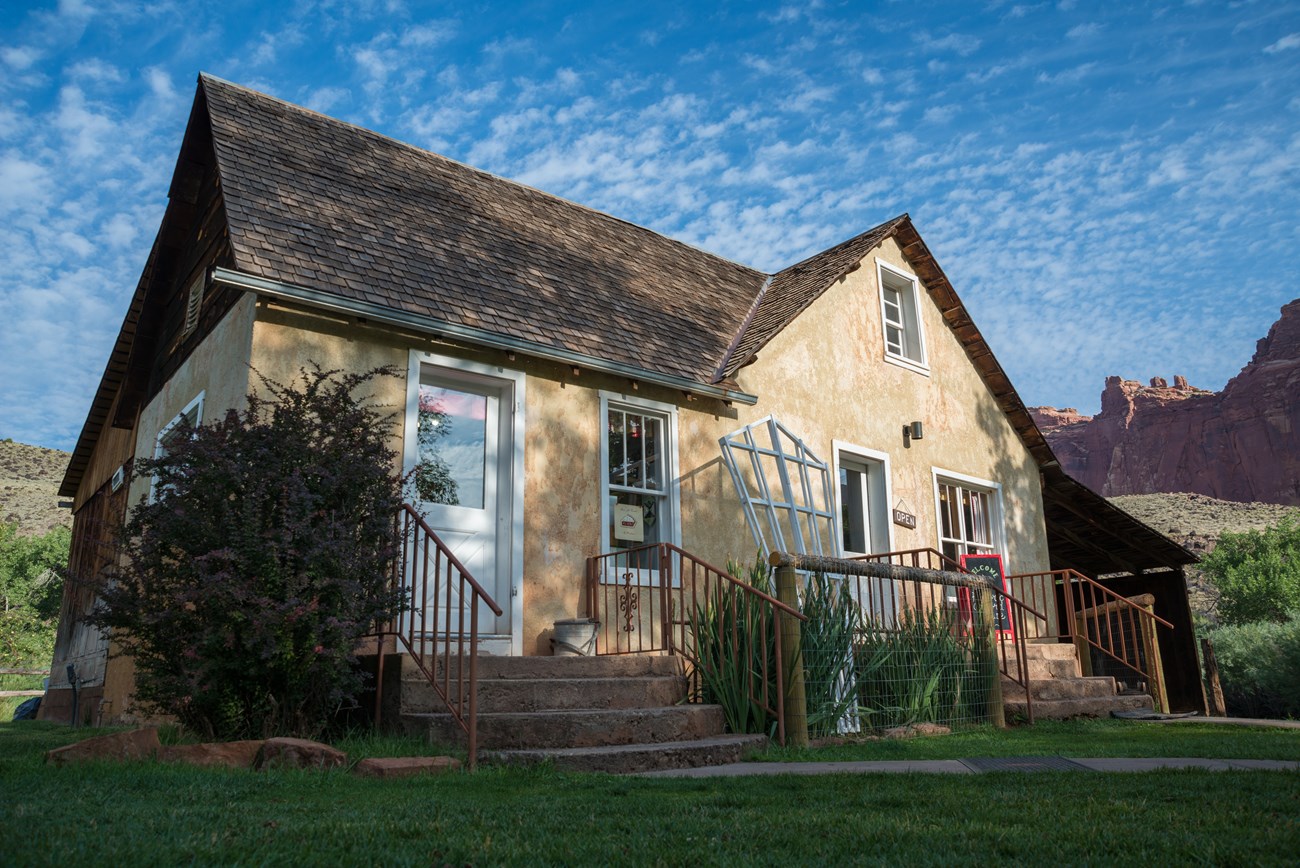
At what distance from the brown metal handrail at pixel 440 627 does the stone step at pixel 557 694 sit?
11 centimetres

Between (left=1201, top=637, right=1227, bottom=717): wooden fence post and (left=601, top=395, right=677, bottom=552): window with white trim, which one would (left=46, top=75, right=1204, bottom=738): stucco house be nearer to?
(left=601, top=395, right=677, bottom=552): window with white trim

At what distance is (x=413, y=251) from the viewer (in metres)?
8.62

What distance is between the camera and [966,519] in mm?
12773

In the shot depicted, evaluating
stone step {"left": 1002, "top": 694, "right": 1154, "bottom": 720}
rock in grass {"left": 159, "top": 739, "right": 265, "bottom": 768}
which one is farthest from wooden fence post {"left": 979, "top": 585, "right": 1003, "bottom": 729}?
rock in grass {"left": 159, "top": 739, "right": 265, "bottom": 768}

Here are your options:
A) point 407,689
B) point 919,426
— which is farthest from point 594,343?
point 919,426

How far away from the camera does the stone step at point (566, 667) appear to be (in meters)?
6.60

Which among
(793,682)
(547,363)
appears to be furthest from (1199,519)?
(793,682)

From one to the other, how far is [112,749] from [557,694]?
2.66 m

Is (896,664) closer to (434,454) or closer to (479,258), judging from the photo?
(434,454)

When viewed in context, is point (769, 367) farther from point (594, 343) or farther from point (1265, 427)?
point (1265, 427)

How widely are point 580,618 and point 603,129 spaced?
6835 mm

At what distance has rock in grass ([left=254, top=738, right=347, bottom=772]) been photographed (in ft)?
15.6

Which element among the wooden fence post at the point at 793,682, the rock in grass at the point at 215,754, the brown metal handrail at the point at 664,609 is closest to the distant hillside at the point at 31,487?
the brown metal handrail at the point at 664,609

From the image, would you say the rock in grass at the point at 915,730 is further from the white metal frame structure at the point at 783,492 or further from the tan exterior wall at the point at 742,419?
the tan exterior wall at the point at 742,419
